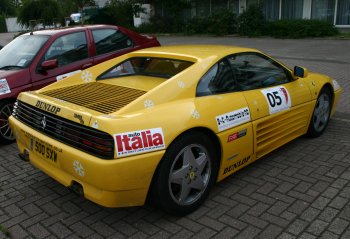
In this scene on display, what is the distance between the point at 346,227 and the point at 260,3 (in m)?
19.3

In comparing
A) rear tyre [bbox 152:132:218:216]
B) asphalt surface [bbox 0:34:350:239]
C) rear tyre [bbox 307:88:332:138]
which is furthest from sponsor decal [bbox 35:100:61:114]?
rear tyre [bbox 307:88:332:138]

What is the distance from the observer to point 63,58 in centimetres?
610

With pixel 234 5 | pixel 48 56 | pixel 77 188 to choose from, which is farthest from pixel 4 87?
pixel 234 5

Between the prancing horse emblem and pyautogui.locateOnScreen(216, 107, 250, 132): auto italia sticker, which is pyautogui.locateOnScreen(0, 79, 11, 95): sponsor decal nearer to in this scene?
the prancing horse emblem

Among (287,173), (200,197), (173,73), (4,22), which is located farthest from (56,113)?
(4,22)

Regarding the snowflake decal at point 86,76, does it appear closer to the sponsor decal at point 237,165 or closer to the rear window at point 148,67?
the rear window at point 148,67

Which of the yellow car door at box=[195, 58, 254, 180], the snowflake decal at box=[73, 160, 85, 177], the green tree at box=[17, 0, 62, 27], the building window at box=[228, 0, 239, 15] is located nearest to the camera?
the snowflake decal at box=[73, 160, 85, 177]

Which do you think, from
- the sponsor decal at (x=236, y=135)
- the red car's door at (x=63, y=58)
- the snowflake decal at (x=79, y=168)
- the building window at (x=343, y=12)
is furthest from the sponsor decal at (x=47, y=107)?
the building window at (x=343, y=12)

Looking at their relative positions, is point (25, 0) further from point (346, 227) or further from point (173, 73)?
point (346, 227)

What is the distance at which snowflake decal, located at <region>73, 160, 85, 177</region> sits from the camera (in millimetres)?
2969

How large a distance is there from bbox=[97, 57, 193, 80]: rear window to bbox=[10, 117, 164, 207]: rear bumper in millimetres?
1138

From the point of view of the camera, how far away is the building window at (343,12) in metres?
18.8

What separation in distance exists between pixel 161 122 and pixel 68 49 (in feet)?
12.2

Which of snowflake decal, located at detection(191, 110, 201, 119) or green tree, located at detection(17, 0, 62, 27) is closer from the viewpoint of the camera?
snowflake decal, located at detection(191, 110, 201, 119)
